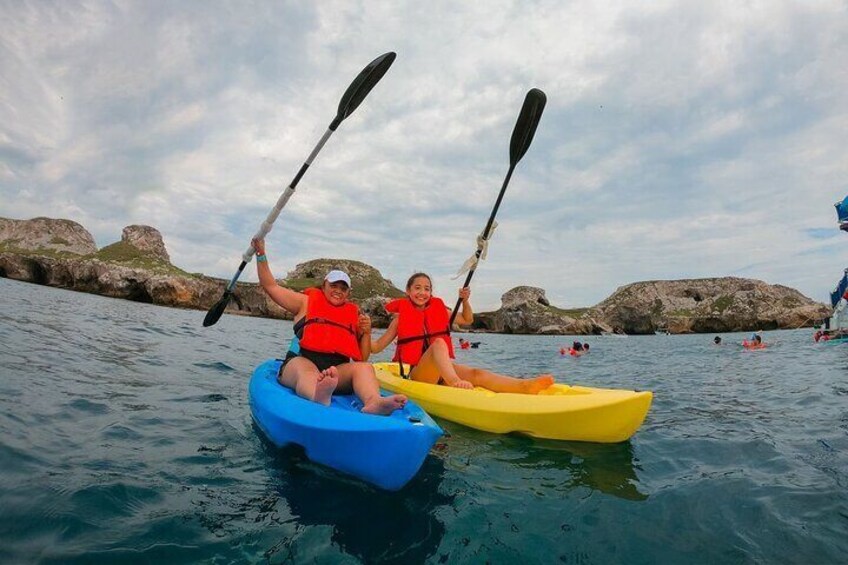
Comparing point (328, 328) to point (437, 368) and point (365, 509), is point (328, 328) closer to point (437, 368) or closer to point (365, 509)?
point (437, 368)

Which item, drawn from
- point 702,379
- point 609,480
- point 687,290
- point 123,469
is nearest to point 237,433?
point 123,469

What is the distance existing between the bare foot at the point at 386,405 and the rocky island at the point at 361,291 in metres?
44.6

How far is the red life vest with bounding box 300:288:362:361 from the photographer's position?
16.3ft

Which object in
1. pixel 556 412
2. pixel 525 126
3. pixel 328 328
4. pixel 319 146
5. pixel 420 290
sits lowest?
pixel 556 412

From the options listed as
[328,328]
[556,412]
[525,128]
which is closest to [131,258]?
[525,128]

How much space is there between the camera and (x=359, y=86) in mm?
7520

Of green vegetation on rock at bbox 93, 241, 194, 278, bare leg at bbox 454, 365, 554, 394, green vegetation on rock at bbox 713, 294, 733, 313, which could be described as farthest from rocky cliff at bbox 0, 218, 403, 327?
green vegetation on rock at bbox 713, 294, 733, 313

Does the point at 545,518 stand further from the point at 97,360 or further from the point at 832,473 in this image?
the point at 97,360

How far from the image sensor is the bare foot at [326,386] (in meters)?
4.07

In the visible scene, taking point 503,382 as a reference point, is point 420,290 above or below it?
above

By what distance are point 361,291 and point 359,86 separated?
60456 millimetres

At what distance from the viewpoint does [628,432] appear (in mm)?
4840

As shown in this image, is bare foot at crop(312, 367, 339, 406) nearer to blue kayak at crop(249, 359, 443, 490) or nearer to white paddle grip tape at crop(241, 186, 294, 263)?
blue kayak at crop(249, 359, 443, 490)

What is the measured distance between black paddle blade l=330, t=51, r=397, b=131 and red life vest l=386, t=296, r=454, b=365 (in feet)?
10.7
